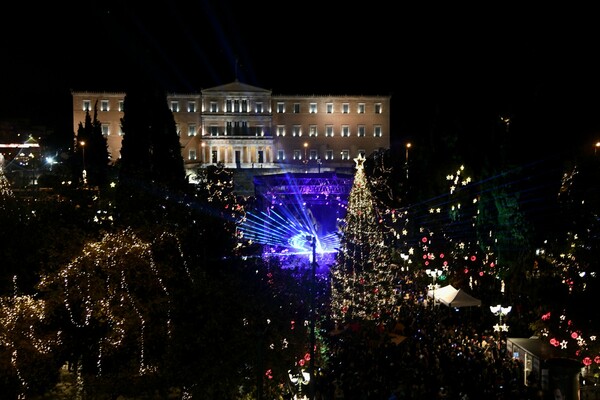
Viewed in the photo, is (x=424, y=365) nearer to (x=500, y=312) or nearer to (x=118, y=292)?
(x=500, y=312)

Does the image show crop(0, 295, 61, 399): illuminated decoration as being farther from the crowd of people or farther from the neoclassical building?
the neoclassical building

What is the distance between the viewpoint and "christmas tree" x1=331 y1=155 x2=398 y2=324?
17.4 metres

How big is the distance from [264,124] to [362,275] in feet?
148

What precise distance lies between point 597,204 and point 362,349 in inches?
290

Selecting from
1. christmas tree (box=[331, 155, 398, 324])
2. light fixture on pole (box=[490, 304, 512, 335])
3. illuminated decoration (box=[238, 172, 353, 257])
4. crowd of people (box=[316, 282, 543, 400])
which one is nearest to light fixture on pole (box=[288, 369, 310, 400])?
crowd of people (box=[316, 282, 543, 400])

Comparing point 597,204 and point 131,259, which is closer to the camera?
point 131,259

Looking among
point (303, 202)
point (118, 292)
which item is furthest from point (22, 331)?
point (303, 202)

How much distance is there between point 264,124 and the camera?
62.1 meters

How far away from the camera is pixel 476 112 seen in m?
29.7

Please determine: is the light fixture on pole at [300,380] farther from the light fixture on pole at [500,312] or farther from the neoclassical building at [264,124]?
the neoclassical building at [264,124]

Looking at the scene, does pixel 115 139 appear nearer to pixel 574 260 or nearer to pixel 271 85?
pixel 271 85

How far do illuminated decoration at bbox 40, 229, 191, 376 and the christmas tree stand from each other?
836cm

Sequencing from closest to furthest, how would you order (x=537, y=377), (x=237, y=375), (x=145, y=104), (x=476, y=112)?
(x=237, y=375)
(x=537, y=377)
(x=476, y=112)
(x=145, y=104)

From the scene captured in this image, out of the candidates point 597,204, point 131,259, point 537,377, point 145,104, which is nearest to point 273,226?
point 145,104
